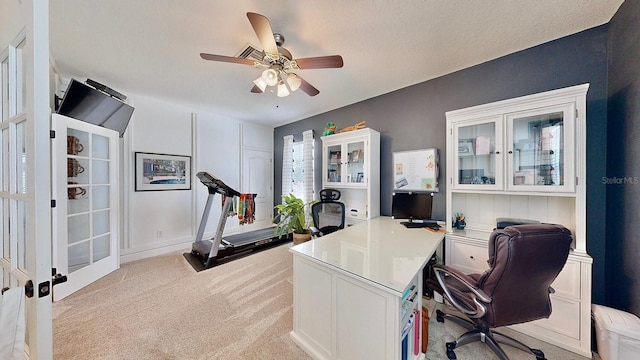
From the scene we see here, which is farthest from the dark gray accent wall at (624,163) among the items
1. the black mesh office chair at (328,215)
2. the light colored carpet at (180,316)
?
the light colored carpet at (180,316)

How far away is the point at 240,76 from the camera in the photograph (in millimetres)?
2682

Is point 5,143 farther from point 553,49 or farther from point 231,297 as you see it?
point 553,49

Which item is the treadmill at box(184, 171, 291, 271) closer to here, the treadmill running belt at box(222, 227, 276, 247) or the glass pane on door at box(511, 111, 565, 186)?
the treadmill running belt at box(222, 227, 276, 247)

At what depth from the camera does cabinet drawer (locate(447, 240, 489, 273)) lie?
196 cm

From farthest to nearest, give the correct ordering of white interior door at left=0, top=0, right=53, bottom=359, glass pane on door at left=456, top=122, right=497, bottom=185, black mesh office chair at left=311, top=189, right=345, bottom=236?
black mesh office chair at left=311, top=189, right=345, bottom=236 → glass pane on door at left=456, top=122, right=497, bottom=185 → white interior door at left=0, top=0, right=53, bottom=359

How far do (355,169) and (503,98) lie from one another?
186cm

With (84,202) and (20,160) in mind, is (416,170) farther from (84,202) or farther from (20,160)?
(84,202)

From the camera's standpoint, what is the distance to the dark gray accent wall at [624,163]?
1.47m

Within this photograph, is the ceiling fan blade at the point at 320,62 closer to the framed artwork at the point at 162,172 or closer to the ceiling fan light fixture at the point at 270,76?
the ceiling fan light fixture at the point at 270,76

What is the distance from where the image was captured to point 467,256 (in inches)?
80.7

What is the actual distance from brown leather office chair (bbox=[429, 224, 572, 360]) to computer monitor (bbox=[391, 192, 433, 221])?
1116 millimetres

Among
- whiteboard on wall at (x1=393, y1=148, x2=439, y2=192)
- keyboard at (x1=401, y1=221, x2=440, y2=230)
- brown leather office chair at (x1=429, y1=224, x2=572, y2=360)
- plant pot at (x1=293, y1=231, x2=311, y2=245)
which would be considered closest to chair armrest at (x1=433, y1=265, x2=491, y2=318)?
brown leather office chair at (x1=429, y1=224, x2=572, y2=360)

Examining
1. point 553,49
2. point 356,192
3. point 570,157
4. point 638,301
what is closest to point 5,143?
point 356,192

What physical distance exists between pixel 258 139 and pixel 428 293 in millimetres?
4276
